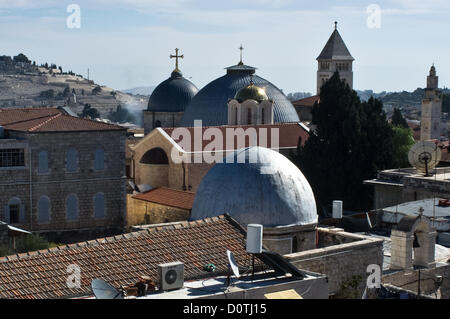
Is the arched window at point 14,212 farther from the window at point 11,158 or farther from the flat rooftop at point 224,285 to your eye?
the flat rooftop at point 224,285

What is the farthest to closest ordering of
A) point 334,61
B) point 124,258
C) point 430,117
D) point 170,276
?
point 430,117
point 334,61
point 124,258
point 170,276

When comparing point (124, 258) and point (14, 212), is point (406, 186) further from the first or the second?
point (124, 258)

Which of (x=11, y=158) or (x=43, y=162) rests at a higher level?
(x=11, y=158)

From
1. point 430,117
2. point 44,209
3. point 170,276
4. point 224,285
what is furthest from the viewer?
point 430,117

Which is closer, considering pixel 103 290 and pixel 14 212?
pixel 103 290

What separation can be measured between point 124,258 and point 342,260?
568 cm

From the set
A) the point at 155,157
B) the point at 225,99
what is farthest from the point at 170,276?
the point at 225,99

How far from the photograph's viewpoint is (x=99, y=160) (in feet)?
103

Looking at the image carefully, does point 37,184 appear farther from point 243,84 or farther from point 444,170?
point 243,84

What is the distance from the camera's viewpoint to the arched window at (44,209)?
3028 centimetres

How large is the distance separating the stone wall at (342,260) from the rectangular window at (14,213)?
47.0 ft

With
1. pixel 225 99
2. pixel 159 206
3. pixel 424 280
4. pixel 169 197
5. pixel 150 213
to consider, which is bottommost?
pixel 424 280

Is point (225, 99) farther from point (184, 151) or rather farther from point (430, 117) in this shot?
point (430, 117)
